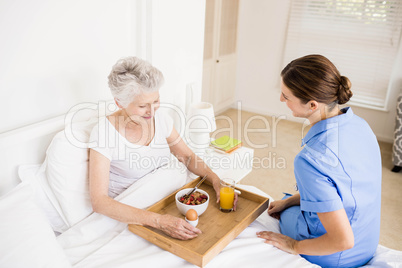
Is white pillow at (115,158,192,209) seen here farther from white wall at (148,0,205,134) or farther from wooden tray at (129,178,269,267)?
white wall at (148,0,205,134)

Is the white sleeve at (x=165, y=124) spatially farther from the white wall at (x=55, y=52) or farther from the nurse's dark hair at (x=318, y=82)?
the nurse's dark hair at (x=318, y=82)

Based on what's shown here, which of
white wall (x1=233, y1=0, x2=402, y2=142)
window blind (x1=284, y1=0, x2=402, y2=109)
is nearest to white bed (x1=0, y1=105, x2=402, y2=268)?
window blind (x1=284, y1=0, x2=402, y2=109)

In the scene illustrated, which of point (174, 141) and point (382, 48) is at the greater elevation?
point (382, 48)

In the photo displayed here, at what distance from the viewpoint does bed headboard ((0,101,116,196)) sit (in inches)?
60.4

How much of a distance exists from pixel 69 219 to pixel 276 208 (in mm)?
945

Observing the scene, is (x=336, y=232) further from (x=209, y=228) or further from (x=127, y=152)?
(x=127, y=152)

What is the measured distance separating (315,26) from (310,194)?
335 cm

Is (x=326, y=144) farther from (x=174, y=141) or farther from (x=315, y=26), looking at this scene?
(x=315, y=26)

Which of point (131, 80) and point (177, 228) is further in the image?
point (131, 80)

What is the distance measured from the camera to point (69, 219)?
162 cm

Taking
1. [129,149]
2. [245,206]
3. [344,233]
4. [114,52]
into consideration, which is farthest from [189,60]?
[344,233]

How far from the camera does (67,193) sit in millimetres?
1632

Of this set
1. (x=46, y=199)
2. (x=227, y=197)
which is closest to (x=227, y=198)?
(x=227, y=197)

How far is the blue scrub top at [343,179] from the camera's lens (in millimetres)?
1320
